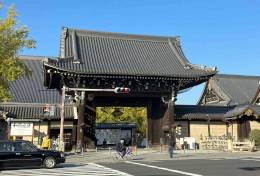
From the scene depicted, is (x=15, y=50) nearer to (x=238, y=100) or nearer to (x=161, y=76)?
(x=161, y=76)

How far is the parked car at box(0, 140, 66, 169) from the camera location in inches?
566

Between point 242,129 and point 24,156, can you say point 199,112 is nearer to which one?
point 242,129

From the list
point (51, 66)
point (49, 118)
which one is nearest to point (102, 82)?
point (51, 66)

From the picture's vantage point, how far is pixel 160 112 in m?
30.4

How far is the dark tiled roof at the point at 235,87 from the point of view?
43.7 meters

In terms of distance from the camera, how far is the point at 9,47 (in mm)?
20719

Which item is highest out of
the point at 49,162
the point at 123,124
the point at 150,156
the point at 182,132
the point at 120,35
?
the point at 120,35

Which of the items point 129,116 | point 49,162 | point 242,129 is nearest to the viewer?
point 49,162

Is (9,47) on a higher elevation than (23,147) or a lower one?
higher

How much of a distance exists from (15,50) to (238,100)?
3461cm

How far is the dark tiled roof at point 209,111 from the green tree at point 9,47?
17061 millimetres

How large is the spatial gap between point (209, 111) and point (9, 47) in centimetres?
2236

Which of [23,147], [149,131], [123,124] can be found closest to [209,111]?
[149,131]

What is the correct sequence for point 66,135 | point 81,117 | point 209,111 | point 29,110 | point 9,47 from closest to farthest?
1. point 9,47
2. point 81,117
3. point 29,110
4. point 66,135
5. point 209,111
